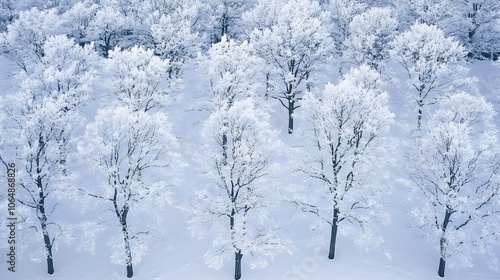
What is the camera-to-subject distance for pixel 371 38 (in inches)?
1547

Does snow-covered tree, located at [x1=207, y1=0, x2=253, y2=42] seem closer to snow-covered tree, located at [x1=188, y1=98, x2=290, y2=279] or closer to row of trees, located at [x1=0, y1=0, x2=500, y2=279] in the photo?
row of trees, located at [x1=0, y1=0, x2=500, y2=279]

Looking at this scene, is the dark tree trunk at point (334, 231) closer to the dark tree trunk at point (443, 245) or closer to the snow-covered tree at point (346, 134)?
the snow-covered tree at point (346, 134)

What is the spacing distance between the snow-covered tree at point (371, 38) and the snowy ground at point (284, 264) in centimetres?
1789

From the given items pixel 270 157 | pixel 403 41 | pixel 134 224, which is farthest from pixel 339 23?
pixel 134 224

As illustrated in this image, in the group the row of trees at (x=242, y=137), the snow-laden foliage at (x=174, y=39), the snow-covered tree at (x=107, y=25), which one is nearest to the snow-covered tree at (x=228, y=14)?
the row of trees at (x=242, y=137)

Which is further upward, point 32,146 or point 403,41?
point 403,41

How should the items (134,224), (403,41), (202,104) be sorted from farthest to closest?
(403,41) → (202,104) → (134,224)

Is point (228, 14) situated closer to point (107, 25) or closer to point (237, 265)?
point (107, 25)

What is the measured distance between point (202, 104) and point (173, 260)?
40.0 feet

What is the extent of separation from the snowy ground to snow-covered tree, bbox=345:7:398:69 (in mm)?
17887

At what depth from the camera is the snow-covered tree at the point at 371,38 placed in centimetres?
3975

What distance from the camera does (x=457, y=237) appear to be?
25.9 m

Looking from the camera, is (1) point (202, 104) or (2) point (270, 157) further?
(1) point (202, 104)

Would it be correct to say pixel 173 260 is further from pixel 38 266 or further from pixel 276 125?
pixel 276 125
